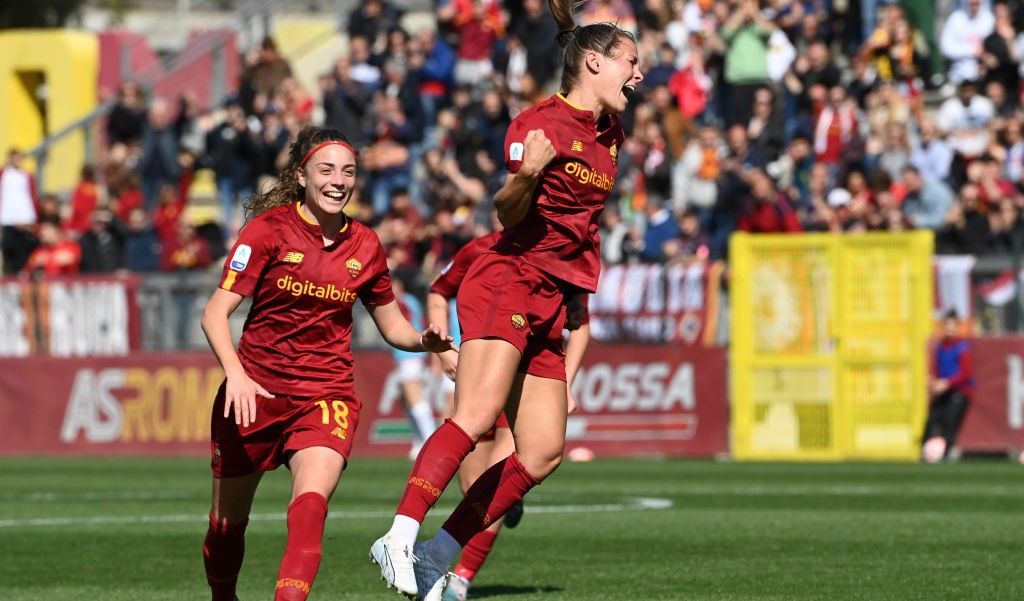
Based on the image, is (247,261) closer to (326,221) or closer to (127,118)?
(326,221)

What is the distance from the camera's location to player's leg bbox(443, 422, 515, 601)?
867 centimetres

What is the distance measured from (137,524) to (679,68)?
44.0 ft

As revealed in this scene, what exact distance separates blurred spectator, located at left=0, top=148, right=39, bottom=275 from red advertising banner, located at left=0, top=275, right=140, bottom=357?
8.55 ft

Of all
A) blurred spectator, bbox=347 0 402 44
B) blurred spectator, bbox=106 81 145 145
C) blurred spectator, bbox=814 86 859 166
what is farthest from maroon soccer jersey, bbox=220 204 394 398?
blurred spectator, bbox=106 81 145 145

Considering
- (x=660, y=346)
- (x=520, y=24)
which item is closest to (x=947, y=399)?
(x=660, y=346)

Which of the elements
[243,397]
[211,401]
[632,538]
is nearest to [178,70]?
[211,401]

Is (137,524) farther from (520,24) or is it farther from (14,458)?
(520,24)

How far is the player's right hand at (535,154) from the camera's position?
7.66m

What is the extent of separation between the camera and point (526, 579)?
10180 millimetres

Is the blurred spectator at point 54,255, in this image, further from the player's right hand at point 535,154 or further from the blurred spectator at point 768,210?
the player's right hand at point 535,154

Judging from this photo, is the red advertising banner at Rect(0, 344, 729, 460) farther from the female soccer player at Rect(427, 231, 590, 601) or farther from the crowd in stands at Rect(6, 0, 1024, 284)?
the female soccer player at Rect(427, 231, 590, 601)

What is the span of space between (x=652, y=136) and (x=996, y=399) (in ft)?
18.9

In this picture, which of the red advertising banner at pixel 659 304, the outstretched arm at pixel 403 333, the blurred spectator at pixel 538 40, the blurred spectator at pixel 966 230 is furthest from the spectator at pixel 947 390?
the outstretched arm at pixel 403 333

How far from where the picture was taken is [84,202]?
2761 cm
